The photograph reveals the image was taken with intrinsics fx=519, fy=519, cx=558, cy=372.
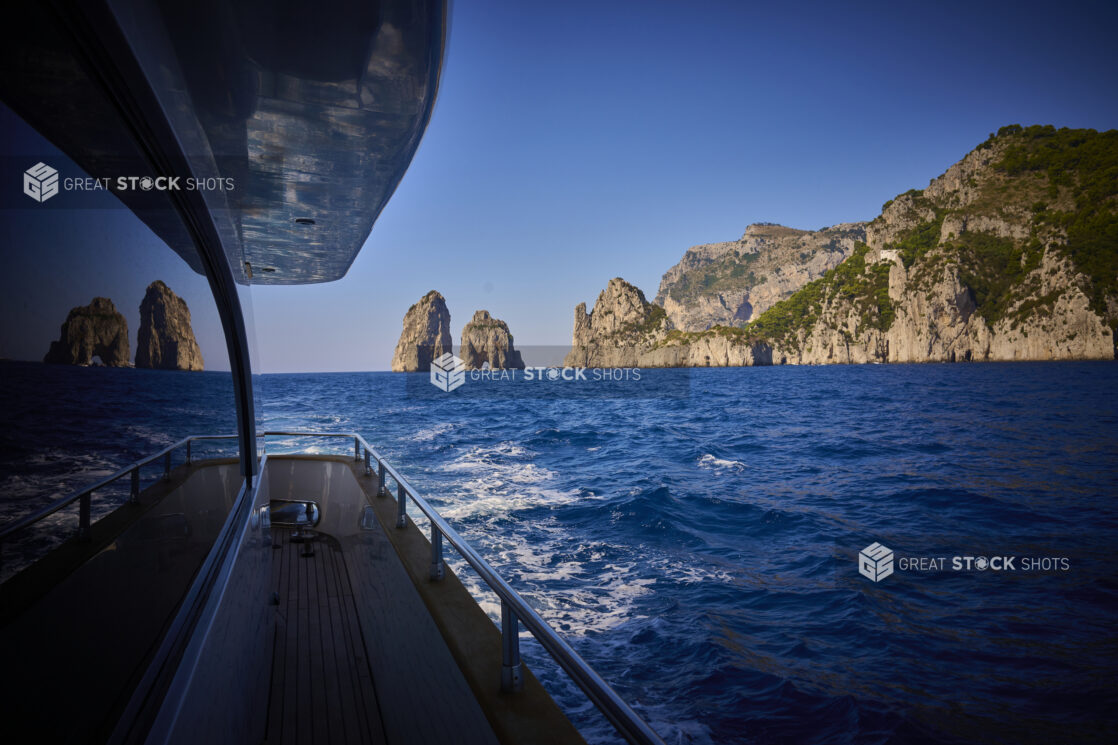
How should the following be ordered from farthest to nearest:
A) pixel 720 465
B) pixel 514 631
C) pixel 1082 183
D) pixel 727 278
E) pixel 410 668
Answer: pixel 727 278 → pixel 1082 183 → pixel 720 465 → pixel 410 668 → pixel 514 631

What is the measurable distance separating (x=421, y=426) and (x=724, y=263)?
191345 mm

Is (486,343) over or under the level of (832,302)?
under

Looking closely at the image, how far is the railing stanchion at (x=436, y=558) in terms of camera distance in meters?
2.67

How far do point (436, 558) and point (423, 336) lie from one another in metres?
125

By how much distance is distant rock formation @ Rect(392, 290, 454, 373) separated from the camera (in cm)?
12212

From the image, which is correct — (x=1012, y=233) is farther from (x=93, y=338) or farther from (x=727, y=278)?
(x=727, y=278)

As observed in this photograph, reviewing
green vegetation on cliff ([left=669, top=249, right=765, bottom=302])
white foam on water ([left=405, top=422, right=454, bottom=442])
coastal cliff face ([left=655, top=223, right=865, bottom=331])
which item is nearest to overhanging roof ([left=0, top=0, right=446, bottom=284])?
white foam on water ([left=405, top=422, right=454, bottom=442])

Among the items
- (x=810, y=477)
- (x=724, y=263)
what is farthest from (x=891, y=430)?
(x=724, y=263)

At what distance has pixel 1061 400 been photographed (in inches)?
1048

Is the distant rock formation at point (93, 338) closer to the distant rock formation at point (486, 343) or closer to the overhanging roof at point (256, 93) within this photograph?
the overhanging roof at point (256, 93)

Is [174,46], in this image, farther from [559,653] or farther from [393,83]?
[559,653]

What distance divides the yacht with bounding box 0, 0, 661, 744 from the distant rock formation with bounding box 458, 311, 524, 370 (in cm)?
11448

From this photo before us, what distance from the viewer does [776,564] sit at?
22.0 feet

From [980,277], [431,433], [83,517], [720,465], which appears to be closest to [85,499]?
[83,517]
